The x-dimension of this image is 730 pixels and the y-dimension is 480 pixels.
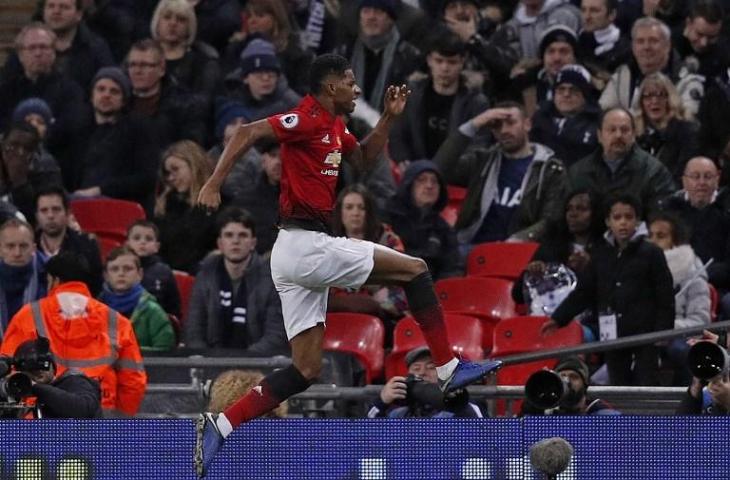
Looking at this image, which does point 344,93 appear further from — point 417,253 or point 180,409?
point 417,253

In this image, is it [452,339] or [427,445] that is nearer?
[427,445]

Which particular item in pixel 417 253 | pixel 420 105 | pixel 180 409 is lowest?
pixel 180 409

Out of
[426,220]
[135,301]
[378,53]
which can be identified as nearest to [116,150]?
[378,53]

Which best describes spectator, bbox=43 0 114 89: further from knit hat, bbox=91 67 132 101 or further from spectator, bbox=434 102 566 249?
spectator, bbox=434 102 566 249

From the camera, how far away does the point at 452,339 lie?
13609 mm

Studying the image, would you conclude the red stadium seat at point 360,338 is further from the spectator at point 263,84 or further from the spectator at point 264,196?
the spectator at point 263,84

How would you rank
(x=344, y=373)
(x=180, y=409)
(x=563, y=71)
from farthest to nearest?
(x=563, y=71)
(x=344, y=373)
(x=180, y=409)

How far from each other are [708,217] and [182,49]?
4819mm

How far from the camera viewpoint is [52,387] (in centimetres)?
1045

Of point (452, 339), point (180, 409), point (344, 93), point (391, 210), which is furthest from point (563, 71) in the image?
point (344, 93)

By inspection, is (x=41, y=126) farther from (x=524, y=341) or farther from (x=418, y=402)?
(x=418, y=402)

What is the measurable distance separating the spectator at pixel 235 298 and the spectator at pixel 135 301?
0.26 meters

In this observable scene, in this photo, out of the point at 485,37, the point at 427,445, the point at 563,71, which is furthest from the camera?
the point at 485,37

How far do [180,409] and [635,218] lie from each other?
3082 mm
